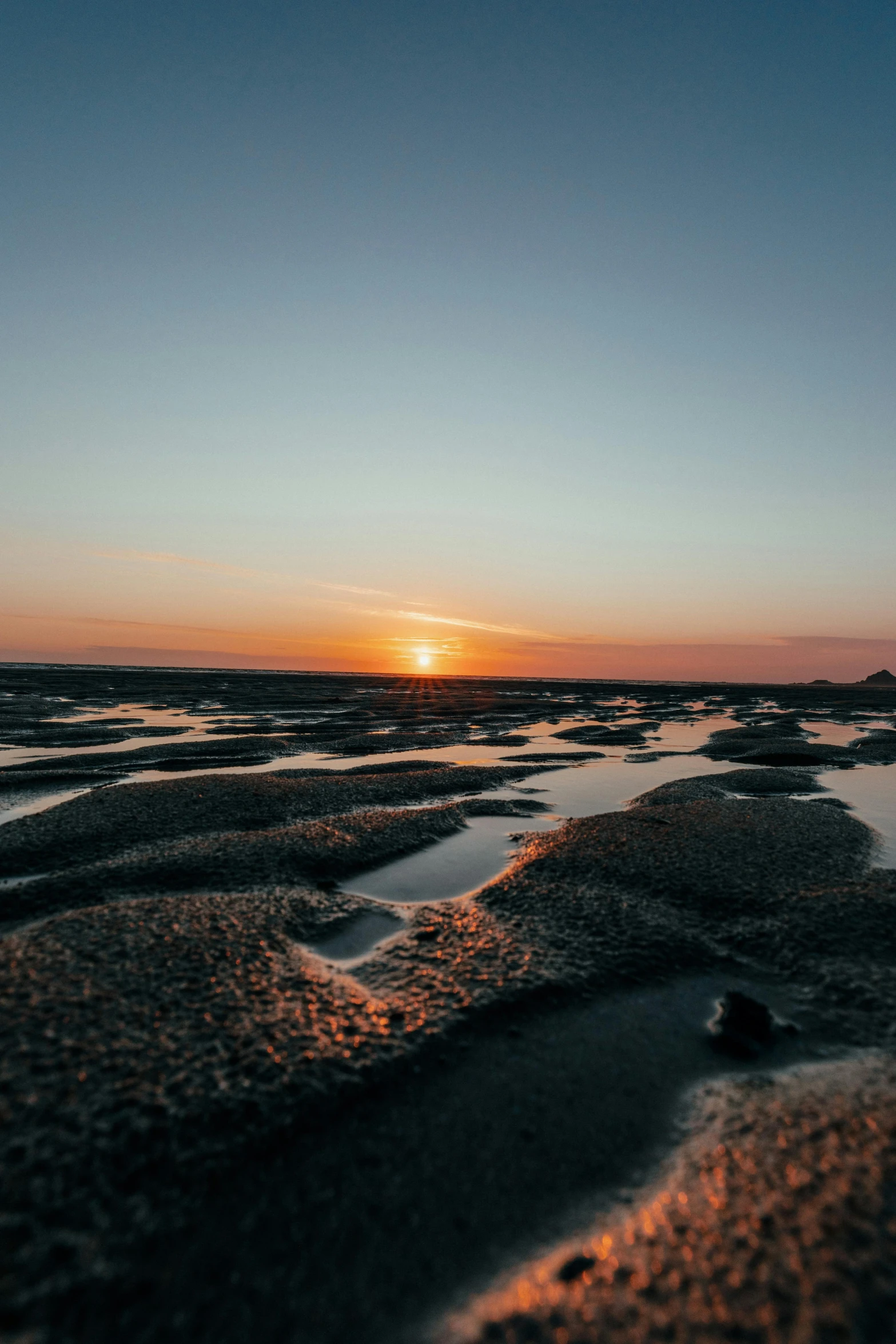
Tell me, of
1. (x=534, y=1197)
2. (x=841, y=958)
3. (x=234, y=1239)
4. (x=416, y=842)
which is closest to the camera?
(x=234, y=1239)

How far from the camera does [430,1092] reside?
9.75ft

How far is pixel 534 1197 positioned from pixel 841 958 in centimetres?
325

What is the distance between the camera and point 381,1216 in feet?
7.50

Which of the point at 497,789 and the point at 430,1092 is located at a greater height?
the point at 430,1092

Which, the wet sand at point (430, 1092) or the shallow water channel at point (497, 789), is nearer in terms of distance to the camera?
the wet sand at point (430, 1092)

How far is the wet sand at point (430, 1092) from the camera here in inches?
77.4

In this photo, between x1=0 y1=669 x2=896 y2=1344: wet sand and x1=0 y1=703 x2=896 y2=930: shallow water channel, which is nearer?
x1=0 y1=669 x2=896 y2=1344: wet sand

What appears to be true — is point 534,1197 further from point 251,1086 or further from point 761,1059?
point 761,1059

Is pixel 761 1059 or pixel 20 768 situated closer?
pixel 761 1059

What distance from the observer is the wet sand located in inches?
77.4

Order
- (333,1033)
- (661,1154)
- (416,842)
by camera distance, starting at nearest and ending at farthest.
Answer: (661,1154) < (333,1033) < (416,842)

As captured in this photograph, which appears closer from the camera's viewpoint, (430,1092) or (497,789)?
(430,1092)

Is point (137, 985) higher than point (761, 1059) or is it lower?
higher

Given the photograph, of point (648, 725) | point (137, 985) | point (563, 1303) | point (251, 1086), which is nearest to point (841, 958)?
point (563, 1303)
